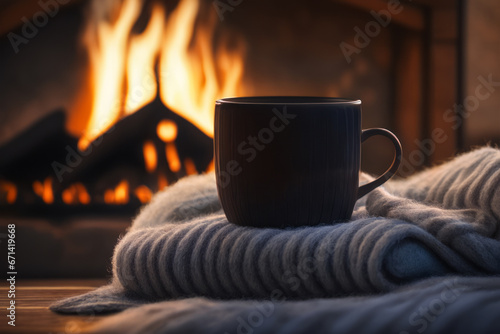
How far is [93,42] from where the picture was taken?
3.67 feet

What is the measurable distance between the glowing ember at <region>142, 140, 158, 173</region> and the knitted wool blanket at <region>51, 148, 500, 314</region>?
66cm

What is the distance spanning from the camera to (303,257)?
1.25 ft

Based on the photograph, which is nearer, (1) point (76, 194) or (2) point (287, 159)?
(2) point (287, 159)

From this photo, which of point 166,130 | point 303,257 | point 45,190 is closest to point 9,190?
point 45,190

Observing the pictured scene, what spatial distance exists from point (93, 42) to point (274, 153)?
80 cm

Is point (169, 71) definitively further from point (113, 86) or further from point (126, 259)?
point (126, 259)

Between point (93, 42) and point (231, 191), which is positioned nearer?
point (231, 191)

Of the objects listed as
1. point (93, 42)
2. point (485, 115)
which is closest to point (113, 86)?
point (93, 42)

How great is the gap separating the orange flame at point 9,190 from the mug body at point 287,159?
2.54 feet

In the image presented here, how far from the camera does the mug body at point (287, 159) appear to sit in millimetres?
407

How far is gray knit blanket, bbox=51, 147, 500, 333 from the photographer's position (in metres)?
0.38

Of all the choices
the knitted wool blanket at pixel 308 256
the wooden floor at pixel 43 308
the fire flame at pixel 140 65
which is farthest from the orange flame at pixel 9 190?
the knitted wool blanket at pixel 308 256

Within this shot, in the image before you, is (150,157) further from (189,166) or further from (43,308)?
(43,308)

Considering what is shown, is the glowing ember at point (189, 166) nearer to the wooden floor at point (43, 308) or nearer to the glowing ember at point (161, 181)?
the glowing ember at point (161, 181)
